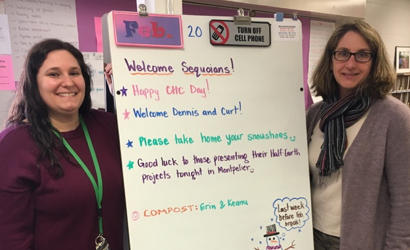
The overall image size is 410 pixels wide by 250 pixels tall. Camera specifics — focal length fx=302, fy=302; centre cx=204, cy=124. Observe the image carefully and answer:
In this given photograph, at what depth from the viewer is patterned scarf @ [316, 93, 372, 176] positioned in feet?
4.06

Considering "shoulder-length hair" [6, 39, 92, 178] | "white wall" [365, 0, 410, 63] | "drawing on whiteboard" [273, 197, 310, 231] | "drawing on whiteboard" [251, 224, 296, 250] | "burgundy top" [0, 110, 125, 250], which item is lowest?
"drawing on whiteboard" [251, 224, 296, 250]

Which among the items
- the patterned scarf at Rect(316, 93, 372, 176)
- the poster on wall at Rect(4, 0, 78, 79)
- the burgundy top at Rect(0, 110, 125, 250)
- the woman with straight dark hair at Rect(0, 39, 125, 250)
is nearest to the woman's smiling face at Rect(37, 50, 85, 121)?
the woman with straight dark hair at Rect(0, 39, 125, 250)

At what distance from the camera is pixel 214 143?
47.6 inches

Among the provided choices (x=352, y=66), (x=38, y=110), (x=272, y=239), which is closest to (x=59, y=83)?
(x=38, y=110)

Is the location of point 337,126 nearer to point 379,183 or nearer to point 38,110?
point 379,183

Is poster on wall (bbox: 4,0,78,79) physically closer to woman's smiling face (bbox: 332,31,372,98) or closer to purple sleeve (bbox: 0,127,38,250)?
purple sleeve (bbox: 0,127,38,250)

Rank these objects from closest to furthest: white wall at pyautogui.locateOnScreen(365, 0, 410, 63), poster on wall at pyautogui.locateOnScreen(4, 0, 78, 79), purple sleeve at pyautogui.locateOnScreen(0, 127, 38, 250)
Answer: purple sleeve at pyautogui.locateOnScreen(0, 127, 38, 250) → poster on wall at pyautogui.locateOnScreen(4, 0, 78, 79) → white wall at pyautogui.locateOnScreen(365, 0, 410, 63)

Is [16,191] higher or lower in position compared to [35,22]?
lower

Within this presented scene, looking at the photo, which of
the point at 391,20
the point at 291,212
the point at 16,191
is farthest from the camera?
the point at 391,20

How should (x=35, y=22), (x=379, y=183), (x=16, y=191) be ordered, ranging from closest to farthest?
(x=16, y=191) → (x=379, y=183) → (x=35, y=22)

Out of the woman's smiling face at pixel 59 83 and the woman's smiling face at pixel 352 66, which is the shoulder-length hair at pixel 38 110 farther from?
the woman's smiling face at pixel 352 66

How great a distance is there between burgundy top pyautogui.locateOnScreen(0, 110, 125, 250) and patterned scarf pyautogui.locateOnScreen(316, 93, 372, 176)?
85cm

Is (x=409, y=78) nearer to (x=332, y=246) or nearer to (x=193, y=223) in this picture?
(x=332, y=246)

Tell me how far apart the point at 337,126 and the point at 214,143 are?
529mm
